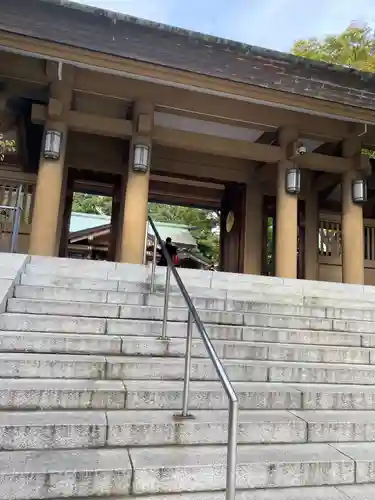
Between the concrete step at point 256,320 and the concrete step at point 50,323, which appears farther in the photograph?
the concrete step at point 256,320

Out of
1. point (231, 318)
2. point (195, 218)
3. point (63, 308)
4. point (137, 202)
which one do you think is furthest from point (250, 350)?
point (195, 218)

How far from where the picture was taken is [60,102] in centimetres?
622

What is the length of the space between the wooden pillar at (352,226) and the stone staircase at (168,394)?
280 centimetres

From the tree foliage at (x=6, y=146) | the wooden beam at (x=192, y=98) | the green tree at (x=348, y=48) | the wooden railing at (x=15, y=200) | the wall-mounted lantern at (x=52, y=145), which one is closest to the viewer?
the wooden beam at (x=192, y=98)

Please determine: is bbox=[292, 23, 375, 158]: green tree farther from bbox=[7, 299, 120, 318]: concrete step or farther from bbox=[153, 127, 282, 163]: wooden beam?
bbox=[7, 299, 120, 318]: concrete step

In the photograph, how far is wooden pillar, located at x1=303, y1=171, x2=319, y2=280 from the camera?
9195 mm

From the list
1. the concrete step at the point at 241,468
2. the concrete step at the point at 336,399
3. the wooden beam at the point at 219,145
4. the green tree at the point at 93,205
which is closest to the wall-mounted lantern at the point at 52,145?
the wooden beam at the point at 219,145

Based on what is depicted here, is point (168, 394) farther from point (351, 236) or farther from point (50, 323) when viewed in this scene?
point (351, 236)

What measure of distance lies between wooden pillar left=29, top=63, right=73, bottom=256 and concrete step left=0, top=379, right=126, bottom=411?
12.1 ft

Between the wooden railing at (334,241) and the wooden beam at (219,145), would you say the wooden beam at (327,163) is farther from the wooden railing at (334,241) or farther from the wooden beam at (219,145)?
the wooden railing at (334,241)

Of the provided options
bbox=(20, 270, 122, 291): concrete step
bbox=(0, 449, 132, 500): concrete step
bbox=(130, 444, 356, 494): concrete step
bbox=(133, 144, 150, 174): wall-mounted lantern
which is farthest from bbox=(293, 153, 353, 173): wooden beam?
bbox=(0, 449, 132, 500): concrete step

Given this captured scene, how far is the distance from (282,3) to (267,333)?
17726 mm

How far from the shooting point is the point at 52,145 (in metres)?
6.20

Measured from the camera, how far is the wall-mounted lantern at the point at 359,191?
7.48 metres
